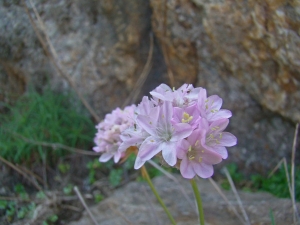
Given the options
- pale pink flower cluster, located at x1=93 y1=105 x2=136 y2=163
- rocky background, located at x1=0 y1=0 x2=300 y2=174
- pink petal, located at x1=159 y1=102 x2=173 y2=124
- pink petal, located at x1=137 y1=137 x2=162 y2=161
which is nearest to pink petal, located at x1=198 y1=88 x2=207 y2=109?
pink petal, located at x1=159 y1=102 x2=173 y2=124

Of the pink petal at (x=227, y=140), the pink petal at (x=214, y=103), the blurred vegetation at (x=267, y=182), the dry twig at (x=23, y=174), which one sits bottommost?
the blurred vegetation at (x=267, y=182)

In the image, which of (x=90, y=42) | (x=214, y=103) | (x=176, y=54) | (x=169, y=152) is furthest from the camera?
(x=90, y=42)

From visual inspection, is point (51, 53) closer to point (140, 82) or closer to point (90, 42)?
point (90, 42)

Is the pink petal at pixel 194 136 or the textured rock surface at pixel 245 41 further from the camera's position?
the textured rock surface at pixel 245 41

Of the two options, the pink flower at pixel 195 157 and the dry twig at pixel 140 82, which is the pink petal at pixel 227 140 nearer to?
the pink flower at pixel 195 157

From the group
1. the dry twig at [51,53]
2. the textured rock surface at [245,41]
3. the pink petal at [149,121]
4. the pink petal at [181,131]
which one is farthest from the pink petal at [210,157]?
the dry twig at [51,53]

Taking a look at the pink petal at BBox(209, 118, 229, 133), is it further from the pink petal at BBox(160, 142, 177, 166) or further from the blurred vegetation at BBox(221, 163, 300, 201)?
the blurred vegetation at BBox(221, 163, 300, 201)

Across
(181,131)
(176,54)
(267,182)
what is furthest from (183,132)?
(176,54)
